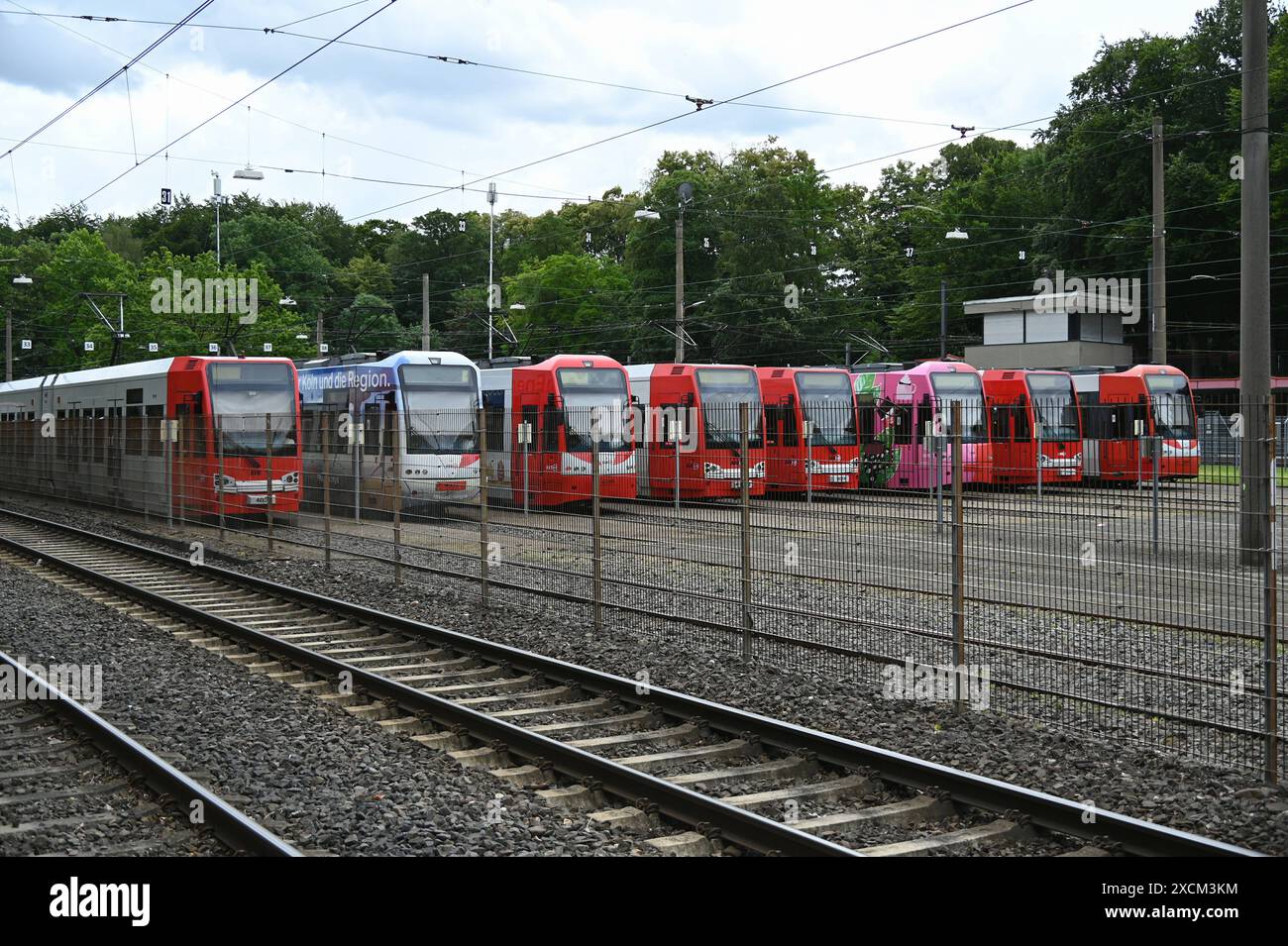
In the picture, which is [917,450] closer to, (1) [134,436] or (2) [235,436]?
(2) [235,436]

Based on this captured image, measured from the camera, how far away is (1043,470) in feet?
28.9

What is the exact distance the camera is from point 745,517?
11.4 meters

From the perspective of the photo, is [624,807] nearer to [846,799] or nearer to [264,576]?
[846,799]

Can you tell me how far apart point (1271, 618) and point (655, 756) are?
12.0ft

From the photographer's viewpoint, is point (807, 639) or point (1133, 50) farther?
point (1133, 50)

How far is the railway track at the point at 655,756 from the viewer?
21.6 feet

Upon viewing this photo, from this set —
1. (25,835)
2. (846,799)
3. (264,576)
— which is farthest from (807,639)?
(264,576)

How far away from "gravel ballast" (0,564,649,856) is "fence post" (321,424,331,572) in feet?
15.9

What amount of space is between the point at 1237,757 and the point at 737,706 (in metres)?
3.27

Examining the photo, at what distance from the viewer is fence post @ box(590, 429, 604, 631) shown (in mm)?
12508

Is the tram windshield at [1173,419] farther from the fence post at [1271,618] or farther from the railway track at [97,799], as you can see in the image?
the railway track at [97,799]

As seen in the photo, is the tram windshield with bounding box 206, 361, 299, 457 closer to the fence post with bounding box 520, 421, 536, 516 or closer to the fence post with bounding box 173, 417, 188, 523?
the fence post with bounding box 173, 417, 188, 523

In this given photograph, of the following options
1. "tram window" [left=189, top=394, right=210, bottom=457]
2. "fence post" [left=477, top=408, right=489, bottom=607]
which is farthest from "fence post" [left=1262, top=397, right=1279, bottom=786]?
"tram window" [left=189, top=394, right=210, bottom=457]

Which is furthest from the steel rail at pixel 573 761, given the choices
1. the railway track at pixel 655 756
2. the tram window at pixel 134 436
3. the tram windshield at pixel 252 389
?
the tram window at pixel 134 436
